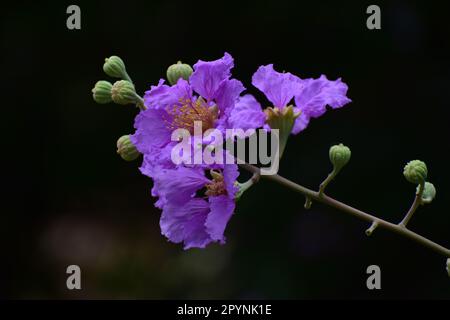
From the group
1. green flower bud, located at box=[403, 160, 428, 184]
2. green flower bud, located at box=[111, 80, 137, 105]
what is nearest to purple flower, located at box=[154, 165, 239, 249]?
green flower bud, located at box=[111, 80, 137, 105]

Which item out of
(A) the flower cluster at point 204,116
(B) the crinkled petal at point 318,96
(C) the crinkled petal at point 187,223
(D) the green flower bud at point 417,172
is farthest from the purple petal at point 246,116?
(D) the green flower bud at point 417,172

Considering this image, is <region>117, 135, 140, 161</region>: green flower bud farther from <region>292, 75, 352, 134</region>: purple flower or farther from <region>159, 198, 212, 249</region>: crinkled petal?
<region>292, 75, 352, 134</region>: purple flower

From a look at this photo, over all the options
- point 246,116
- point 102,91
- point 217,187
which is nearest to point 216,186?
point 217,187

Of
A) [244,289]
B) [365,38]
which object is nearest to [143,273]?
[244,289]

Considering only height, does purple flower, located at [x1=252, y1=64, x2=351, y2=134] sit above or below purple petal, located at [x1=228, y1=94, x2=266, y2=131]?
above

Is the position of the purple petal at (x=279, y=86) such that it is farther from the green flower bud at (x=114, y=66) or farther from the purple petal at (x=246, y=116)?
the green flower bud at (x=114, y=66)

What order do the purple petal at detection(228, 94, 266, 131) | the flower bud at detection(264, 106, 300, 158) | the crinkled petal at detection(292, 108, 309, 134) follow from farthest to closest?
the crinkled petal at detection(292, 108, 309, 134) < the flower bud at detection(264, 106, 300, 158) < the purple petal at detection(228, 94, 266, 131)
